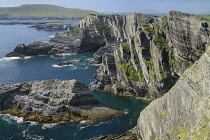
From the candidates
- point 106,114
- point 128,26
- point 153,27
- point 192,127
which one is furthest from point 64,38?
point 192,127

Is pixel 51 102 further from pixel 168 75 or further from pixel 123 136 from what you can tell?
pixel 168 75

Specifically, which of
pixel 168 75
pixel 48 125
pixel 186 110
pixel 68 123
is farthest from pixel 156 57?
pixel 186 110

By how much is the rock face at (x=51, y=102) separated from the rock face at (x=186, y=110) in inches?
1130

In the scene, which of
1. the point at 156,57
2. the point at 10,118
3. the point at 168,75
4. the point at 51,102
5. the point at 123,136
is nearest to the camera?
the point at 123,136

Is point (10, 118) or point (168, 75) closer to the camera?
point (10, 118)

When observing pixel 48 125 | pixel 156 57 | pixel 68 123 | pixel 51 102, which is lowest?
pixel 48 125

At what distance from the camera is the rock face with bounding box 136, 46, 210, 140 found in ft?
117

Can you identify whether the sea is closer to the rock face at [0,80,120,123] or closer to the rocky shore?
the rock face at [0,80,120,123]

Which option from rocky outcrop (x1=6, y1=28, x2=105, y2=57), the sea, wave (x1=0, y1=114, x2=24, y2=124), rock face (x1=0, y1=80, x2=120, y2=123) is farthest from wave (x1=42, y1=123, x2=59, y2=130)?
rocky outcrop (x1=6, y1=28, x2=105, y2=57)

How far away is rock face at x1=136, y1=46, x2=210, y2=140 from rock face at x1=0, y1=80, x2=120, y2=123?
28691mm

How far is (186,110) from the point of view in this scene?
137 feet

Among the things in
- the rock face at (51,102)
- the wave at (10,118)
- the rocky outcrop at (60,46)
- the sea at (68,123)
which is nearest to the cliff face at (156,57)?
the sea at (68,123)

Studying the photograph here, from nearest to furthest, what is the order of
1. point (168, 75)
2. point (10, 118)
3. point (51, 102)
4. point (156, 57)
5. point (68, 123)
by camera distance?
1. point (68, 123)
2. point (10, 118)
3. point (51, 102)
4. point (168, 75)
5. point (156, 57)

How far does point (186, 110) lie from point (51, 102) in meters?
50.5
